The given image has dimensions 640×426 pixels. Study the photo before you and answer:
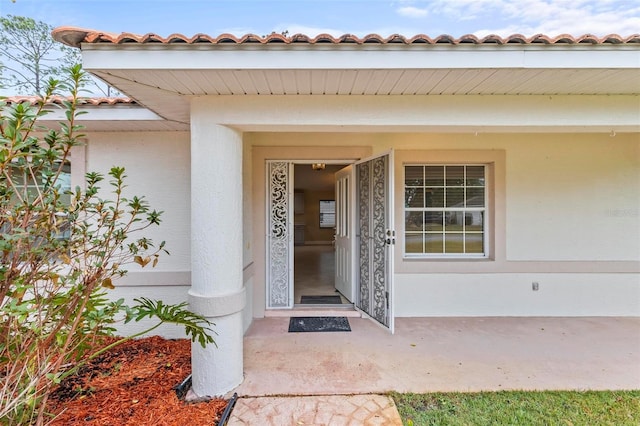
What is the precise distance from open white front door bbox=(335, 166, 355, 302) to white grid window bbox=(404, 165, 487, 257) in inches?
36.2

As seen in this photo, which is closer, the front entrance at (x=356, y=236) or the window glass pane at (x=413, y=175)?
the front entrance at (x=356, y=236)

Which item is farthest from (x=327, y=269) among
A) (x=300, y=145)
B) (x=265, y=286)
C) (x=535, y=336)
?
(x=535, y=336)

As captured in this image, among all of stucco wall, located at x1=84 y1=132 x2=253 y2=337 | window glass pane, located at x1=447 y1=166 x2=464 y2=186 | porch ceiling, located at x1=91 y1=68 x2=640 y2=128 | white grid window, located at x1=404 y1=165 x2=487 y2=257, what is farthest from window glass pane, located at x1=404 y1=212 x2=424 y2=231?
stucco wall, located at x1=84 y1=132 x2=253 y2=337

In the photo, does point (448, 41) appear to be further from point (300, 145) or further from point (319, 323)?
point (319, 323)

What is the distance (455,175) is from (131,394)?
513 cm

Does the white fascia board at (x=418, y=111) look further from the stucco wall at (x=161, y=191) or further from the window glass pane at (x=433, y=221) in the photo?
the window glass pane at (x=433, y=221)

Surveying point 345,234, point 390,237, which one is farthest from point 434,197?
point 345,234

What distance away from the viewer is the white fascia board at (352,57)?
217 centimetres

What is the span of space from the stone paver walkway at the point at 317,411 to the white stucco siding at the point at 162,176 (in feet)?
7.05

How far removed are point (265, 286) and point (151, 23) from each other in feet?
16.5

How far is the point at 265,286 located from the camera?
4.53m

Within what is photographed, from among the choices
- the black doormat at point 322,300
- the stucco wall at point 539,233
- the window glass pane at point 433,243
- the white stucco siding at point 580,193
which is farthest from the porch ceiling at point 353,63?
the black doormat at point 322,300

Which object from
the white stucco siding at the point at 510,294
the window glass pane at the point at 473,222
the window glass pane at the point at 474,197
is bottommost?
the white stucco siding at the point at 510,294

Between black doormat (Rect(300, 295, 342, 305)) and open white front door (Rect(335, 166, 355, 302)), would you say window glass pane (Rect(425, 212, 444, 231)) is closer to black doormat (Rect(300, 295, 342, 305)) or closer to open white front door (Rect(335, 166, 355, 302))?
open white front door (Rect(335, 166, 355, 302))
